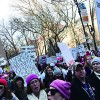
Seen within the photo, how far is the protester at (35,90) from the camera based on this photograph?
5.68m

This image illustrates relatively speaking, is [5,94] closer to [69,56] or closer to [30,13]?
[69,56]

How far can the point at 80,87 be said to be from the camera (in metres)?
4.78

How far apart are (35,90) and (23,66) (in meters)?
4.00

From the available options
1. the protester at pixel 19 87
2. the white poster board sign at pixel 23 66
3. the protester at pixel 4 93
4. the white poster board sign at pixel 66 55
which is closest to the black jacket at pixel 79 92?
the protester at pixel 4 93

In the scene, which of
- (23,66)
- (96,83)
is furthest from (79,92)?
(23,66)

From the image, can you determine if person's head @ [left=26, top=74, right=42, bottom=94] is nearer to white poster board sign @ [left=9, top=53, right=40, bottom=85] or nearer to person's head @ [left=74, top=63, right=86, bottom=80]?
person's head @ [left=74, top=63, right=86, bottom=80]

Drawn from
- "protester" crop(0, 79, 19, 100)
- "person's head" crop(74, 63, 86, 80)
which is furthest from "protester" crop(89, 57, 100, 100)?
"protester" crop(0, 79, 19, 100)

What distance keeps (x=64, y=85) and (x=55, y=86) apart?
0.37 feet

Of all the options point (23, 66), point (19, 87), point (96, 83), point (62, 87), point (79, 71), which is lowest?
point (19, 87)

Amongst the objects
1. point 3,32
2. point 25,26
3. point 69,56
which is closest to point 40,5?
point 25,26

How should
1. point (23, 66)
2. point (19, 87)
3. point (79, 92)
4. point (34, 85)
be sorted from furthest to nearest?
point (23, 66) < point (19, 87) < point (34, 85) < point (79, 92)

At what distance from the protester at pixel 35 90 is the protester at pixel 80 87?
0.83 metres

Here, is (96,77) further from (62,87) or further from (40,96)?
(62,87)

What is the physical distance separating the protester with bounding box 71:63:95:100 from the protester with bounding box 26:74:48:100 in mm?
829
